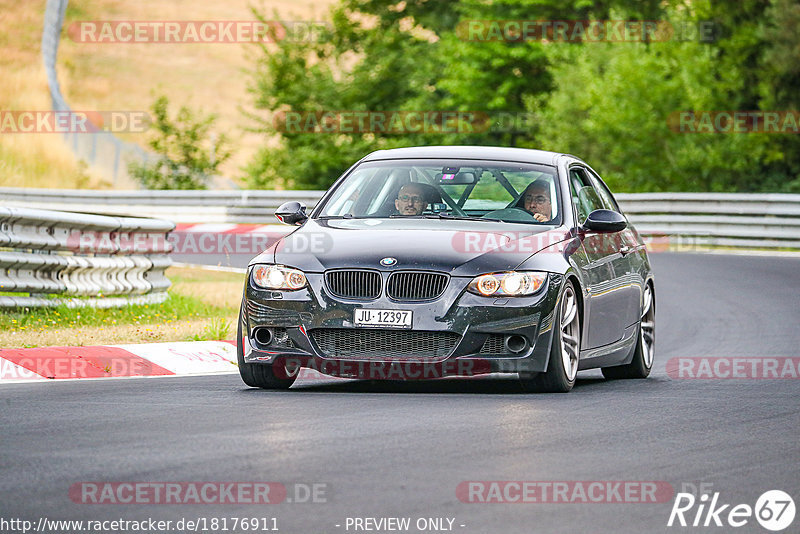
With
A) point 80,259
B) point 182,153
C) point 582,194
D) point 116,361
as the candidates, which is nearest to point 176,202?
point 182,153

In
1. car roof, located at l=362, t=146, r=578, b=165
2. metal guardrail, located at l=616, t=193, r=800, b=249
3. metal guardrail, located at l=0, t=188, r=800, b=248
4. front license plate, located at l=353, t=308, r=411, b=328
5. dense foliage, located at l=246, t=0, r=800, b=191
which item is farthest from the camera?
dense foliage, located at l=246, t=0, r=800, b=191

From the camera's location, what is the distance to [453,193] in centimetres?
1104

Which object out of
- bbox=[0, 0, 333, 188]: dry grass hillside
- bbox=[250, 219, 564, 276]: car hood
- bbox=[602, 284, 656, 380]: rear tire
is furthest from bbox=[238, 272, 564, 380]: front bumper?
bbox=[0, 0, 333, 188]: dry grass hillside

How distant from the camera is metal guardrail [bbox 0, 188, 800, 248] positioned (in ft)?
96.6

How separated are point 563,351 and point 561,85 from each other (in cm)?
3740

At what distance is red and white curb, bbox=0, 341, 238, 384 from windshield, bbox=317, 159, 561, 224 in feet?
5.85

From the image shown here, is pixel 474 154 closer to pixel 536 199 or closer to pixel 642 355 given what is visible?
pixel 536 199

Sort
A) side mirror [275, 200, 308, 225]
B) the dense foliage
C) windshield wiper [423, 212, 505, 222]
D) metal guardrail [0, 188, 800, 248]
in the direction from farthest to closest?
the dense foliage
metal guardrail [0, 188, 800, 248]
side mirror [275, 200, 308, 225]
windshield wiper [423, 212, 505, 222]

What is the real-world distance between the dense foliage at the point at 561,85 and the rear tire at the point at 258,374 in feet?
83.6

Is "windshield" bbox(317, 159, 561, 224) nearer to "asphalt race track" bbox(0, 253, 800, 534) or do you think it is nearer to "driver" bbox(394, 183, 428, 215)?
"driver" bbox(394, 183, 428, 215)

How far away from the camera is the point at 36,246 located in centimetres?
1355

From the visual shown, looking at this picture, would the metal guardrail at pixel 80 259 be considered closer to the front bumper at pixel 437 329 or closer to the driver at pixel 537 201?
the front bumper at pixel 437 329

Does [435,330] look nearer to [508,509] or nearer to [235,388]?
[235,388]

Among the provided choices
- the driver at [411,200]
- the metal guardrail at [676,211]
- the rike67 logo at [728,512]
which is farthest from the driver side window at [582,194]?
the metal guardrail at [676,211]
